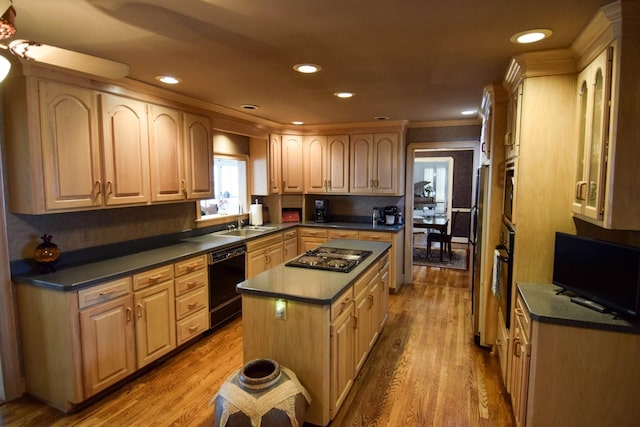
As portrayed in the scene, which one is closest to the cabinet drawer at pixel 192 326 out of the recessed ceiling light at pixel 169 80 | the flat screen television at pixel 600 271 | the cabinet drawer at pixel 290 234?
the cabinet drawer at pixel 290 234

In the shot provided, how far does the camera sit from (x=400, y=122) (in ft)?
15.8

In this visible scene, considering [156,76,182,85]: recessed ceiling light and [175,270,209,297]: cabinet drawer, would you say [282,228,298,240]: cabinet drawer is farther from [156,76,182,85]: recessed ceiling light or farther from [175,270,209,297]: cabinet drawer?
[156,76,182,85]: recessed ceiling light

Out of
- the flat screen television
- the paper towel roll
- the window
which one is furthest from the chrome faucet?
the flat screen television

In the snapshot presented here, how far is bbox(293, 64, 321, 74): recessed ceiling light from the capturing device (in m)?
2.48

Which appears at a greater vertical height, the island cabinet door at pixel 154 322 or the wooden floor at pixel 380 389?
the island cabinet door at pixel 154 322

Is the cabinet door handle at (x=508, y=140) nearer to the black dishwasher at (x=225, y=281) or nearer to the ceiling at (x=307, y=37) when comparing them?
the ceiling at (x=307, y=37)

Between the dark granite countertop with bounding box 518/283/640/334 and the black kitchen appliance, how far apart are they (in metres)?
2.95

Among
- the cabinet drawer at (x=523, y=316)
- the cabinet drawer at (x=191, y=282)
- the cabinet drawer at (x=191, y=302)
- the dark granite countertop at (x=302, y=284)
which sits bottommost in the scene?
the cabinet drawer at (x=191, y=302)

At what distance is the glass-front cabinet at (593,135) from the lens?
179 centimetres

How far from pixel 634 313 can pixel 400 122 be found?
3534 mm

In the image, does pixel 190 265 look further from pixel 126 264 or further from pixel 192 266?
pixel 126 264

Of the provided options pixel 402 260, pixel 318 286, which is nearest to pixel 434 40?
pixel 318 286

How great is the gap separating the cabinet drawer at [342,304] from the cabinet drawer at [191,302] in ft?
5.17

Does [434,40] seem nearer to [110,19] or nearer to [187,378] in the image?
[110,19]
